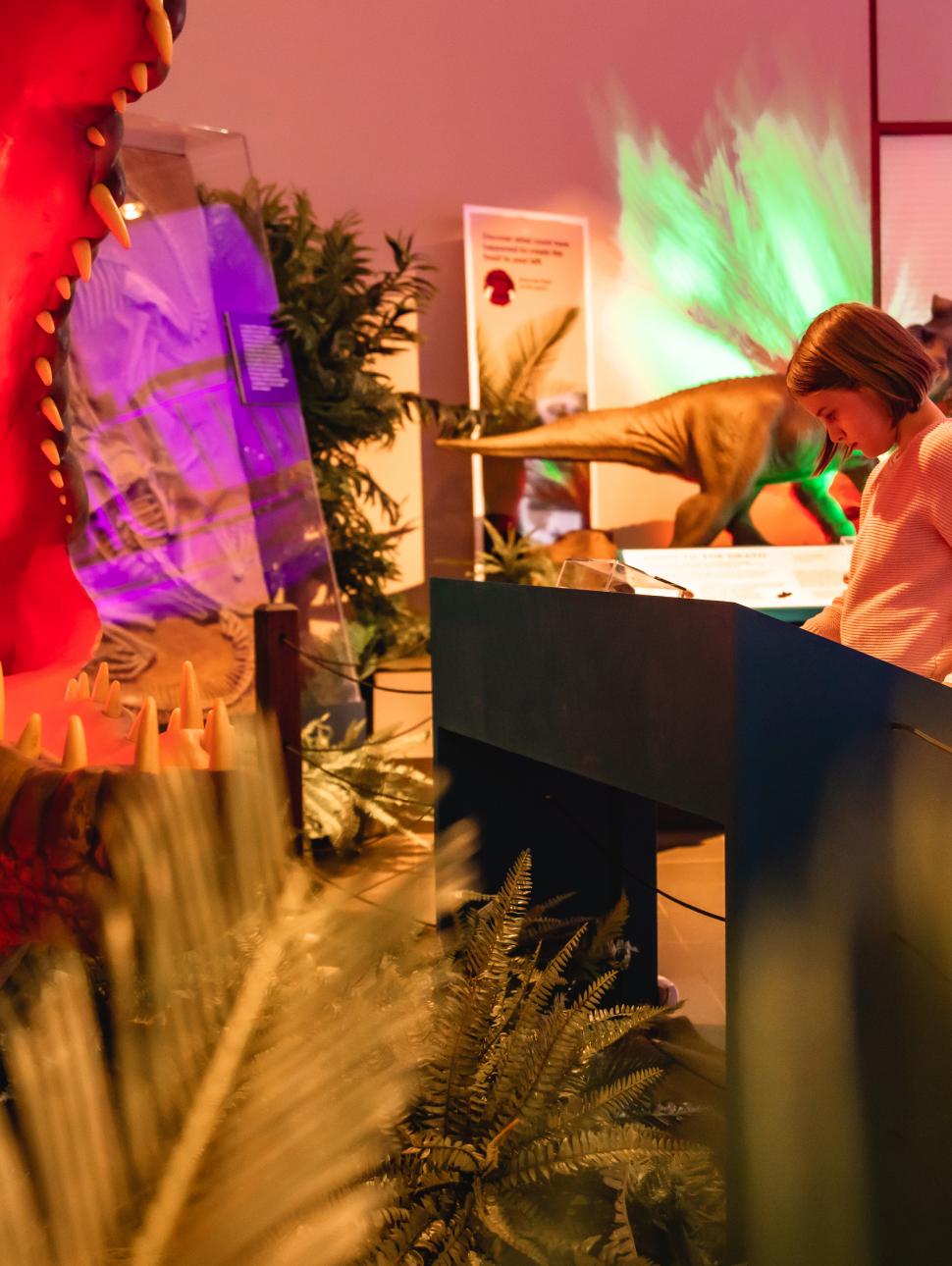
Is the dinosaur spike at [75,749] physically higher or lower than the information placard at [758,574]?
higher

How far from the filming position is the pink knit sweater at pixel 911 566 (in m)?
1.55

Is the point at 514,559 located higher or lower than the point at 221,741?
lower

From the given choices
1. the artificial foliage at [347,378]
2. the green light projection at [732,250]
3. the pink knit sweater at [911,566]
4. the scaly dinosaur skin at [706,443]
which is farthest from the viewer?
the green light projection at [732,250]

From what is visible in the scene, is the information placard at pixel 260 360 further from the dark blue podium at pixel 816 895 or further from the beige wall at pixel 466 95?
the dark blue podium at pixel 816 895

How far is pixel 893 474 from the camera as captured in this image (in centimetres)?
166

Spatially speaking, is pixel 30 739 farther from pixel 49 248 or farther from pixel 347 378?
pixel 347 378

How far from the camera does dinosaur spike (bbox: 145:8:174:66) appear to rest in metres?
0.70

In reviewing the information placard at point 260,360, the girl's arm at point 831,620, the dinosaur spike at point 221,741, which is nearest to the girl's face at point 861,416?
the girl's arm at point 831,620

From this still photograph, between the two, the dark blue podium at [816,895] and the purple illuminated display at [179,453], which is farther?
the purple illuminated display at [179,453]

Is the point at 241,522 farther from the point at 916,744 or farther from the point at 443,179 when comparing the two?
the point at 916,744

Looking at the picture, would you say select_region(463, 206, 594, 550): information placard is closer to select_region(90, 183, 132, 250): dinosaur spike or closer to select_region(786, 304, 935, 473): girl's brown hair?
select_region(786, 304, 935, 473): girl's brown hair

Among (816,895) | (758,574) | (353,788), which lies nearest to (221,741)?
(816,895)

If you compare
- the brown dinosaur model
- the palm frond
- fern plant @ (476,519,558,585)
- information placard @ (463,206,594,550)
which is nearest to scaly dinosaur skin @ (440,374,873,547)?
information placard @ (463,206,594,550)

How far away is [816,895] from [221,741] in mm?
552
